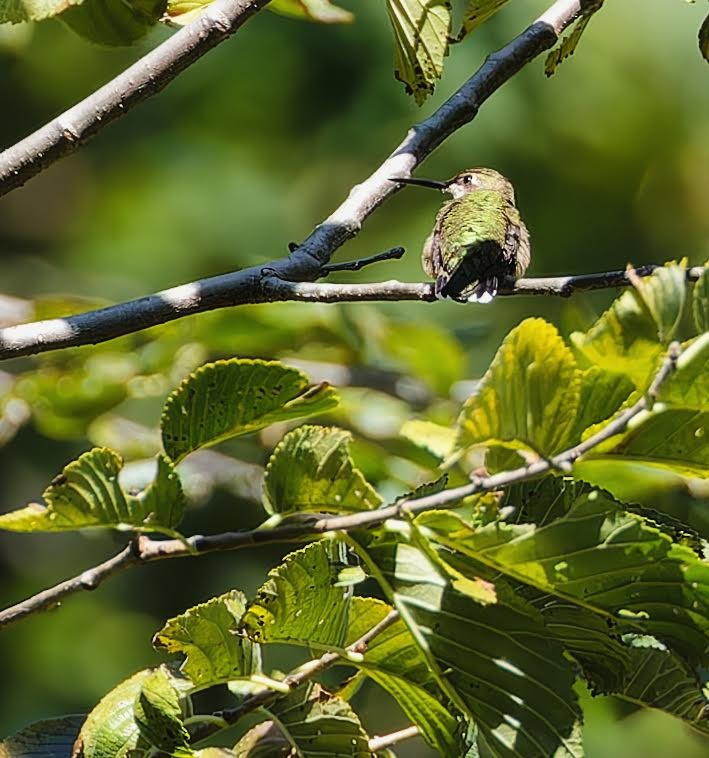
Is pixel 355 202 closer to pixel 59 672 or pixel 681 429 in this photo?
pixel 681 429

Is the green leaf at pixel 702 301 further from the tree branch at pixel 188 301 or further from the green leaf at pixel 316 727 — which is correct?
the green leaf at pixel 316 727

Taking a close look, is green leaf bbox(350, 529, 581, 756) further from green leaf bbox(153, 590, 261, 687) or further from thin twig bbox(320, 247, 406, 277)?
thin twig bbox(320, 247, 406, 277)

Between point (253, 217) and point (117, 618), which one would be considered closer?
point (117, 618)

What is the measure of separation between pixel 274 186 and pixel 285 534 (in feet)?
15.8

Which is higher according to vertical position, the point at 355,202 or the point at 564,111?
the point at 564,111

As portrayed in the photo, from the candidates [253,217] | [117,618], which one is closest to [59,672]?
[117,618]

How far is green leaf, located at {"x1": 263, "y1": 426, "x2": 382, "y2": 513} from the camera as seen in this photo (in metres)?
0.97

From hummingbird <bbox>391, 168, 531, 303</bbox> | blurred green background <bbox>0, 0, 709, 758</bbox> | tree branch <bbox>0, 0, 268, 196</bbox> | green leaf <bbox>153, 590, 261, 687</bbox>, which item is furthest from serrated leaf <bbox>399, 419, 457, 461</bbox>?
blurred green background <bbox>0, 0, 709, 758</bbox>

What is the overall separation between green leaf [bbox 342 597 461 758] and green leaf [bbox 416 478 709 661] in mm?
124

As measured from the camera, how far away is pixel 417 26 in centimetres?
121

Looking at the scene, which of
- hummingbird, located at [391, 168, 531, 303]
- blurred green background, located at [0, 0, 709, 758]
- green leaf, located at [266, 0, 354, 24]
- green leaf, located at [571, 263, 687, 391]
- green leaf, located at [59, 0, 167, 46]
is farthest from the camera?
blurred green background, located at [0, 0, 709, 758]

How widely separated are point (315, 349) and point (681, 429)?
153cm

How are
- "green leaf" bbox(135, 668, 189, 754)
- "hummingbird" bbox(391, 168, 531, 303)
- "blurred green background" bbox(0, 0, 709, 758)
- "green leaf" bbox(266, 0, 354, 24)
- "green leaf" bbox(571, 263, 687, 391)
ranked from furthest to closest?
"blurred green background" bbox(0, 0, 709, 758), "hummingbird" bbox(391, 168, 531, 303), "green leaf" bbox(266, 0, 354, 24), "green leaf" bbox(135, 668, 189, 754), "green leaf" bbox(571, 263, 687, 391)

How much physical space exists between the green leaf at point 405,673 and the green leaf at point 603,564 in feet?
0.41
